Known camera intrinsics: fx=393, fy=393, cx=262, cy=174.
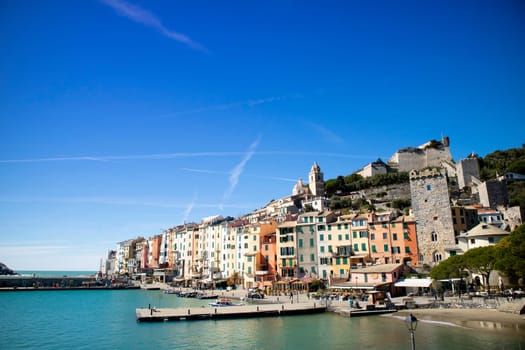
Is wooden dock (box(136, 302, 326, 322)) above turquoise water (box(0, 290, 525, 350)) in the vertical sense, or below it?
above

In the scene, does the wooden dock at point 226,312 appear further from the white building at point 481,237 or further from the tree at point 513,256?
the white building at point 481,237

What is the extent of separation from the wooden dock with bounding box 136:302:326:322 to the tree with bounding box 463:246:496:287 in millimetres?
14884

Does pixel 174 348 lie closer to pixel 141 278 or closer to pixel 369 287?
pixel 369 287

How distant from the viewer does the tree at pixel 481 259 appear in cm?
3584

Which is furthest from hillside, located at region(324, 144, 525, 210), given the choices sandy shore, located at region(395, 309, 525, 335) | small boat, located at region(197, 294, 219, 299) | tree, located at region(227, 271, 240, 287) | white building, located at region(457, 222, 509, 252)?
sandy shore, located at region(395, 309, 525, 335)

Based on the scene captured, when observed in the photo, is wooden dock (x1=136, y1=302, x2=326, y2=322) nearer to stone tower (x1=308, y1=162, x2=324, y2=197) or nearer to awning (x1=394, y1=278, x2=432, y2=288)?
awning (x1=394, y1=278, x2=432, y2=288)

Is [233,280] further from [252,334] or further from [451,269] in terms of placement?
[451,269]

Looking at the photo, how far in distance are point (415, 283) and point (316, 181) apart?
229 feet

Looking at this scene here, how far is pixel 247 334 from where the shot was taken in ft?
102

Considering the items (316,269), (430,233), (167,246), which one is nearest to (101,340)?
(316,269)

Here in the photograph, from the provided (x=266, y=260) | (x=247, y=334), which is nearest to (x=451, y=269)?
(x=247, y=334)

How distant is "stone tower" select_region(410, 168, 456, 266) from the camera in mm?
48719

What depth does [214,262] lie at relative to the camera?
3115 inches

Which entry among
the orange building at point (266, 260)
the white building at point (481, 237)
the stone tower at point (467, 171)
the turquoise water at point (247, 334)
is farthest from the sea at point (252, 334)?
the stone tower at point (467, 171)
